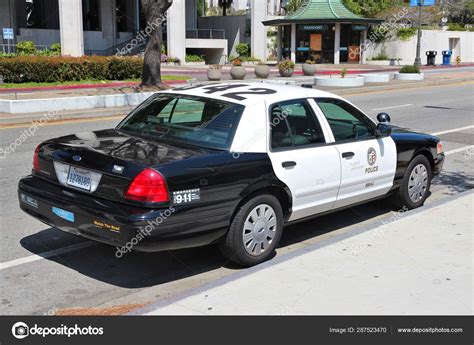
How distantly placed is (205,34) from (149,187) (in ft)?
166

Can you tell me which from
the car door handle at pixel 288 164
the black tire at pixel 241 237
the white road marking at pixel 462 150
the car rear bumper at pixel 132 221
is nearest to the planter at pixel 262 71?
the white road marking at pixel 462 150

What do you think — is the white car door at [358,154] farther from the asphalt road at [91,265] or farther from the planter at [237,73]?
the planter at [237,73]

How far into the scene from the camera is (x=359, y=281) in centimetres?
482

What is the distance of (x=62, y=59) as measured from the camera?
984 inches

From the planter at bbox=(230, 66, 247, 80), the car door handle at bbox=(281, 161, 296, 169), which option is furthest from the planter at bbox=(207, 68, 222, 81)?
the car door handle at bbox=(281, 161, 296, 169)

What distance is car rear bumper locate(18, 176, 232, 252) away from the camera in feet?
15.4

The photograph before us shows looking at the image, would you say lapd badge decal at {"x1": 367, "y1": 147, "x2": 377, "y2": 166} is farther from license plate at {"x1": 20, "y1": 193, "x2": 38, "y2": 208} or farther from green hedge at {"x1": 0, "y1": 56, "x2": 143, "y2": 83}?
green hedge at {"x1": 0, "y1": 56, "x2": 143, "y2": 83}

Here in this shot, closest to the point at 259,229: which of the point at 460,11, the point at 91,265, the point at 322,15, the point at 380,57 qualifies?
the point at 91,265

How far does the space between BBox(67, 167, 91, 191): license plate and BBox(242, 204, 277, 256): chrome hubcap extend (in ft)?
4.54

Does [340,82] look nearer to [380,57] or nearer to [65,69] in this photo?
[65,69]

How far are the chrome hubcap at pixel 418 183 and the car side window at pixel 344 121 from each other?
38.5 inches
